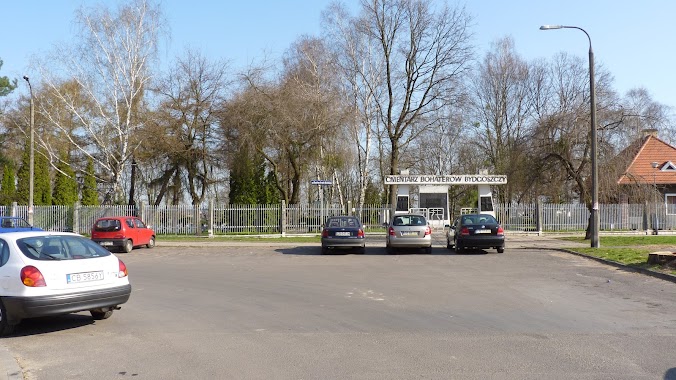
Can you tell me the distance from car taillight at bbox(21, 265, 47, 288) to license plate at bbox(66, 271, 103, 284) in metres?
0.35

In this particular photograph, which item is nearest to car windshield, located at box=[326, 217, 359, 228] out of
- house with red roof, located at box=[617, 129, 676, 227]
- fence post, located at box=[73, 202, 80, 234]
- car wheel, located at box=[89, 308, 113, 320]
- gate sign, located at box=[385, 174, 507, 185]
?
gate sign, located at box=[385, 174, 507, 185]

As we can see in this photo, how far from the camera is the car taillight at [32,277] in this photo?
7.89m

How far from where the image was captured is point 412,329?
8430 mm

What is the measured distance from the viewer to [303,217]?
34.3 m

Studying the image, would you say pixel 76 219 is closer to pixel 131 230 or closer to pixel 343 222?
pixel 131 230

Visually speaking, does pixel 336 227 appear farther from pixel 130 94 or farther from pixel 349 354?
pixel 130 94

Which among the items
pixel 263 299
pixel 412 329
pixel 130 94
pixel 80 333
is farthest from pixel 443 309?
pixel 130 94

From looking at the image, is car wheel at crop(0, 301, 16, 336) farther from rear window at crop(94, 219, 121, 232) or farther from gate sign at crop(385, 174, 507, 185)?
gate sign at crop(385, 174, 507, 185)

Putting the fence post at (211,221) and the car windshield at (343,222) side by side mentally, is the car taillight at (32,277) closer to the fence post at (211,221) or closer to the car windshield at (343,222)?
the car windshield at (343,222)

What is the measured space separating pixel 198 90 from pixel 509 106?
25045mm

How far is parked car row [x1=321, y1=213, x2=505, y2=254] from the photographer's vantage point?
21.6 metres

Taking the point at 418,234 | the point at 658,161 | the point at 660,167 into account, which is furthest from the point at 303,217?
the point at 658,161

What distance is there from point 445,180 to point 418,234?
45.1 ft

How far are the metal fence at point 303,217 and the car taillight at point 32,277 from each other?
25.6 meters
